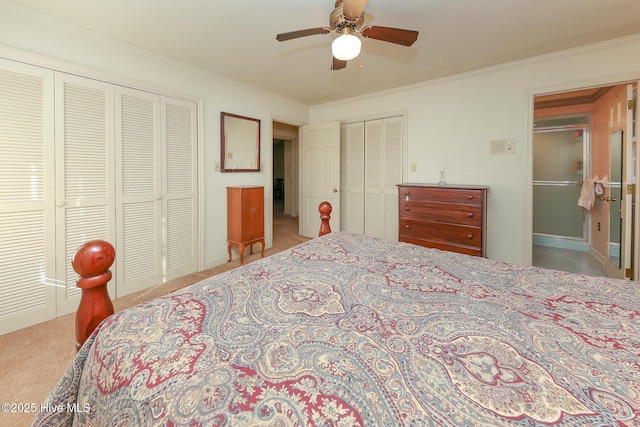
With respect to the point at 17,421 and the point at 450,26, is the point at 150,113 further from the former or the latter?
the point at 450,26

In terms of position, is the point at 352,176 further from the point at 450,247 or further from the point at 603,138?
the point at 603,138

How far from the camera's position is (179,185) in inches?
125

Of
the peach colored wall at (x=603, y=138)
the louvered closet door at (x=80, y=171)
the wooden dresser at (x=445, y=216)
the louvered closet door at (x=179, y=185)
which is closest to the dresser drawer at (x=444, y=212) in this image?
the wooden dresser at (x=445, y=216)

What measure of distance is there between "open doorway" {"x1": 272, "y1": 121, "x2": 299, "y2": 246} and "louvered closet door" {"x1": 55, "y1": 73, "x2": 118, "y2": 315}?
248 cm

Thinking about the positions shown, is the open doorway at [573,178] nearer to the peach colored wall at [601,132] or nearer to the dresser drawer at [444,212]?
the peach colored wall at [601,132]

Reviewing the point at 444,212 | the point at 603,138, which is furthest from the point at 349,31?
the point at 603,138

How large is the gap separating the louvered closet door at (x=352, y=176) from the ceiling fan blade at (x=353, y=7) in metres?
2.75

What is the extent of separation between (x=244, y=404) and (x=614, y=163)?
178 inches

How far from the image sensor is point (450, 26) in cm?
234

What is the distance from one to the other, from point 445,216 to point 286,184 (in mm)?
5785

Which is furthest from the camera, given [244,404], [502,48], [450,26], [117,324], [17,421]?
→ [502,48]

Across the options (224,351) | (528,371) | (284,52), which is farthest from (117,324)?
(284,52)

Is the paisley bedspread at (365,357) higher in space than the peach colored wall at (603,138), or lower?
lower

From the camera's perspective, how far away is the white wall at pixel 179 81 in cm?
215
